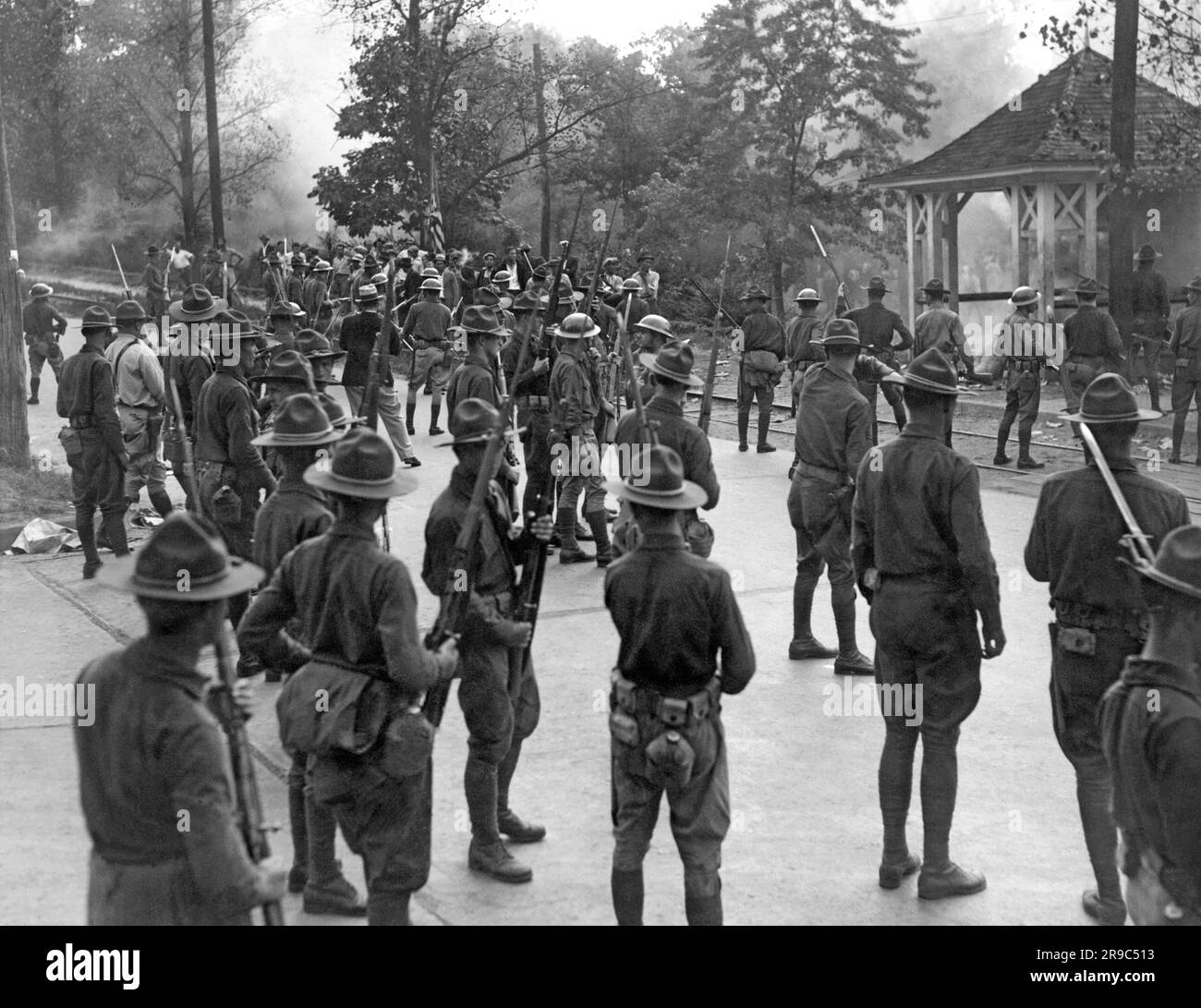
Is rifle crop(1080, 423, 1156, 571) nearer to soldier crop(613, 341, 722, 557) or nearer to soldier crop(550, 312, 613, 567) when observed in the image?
soldier crop(613, 341, 722, 557)

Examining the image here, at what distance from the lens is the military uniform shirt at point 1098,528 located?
5.39 m

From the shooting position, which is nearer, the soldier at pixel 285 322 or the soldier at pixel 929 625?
the soldier at pixel 929 625

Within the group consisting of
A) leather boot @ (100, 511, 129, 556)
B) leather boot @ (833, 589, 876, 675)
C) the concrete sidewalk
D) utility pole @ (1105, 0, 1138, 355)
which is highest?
utility pole @ (1105, 0, 1138, 355)

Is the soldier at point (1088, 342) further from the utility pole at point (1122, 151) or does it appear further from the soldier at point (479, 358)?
the soldier at point (479, 358)

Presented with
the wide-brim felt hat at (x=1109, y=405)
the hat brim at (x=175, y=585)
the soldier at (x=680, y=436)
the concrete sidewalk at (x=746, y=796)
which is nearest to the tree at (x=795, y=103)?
the concrete sidewalk at (x=746, y=796)

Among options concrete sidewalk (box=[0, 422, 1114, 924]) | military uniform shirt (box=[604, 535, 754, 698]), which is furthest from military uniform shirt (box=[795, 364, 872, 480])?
military uniform shirt (box=[604, 535, 754, 698])

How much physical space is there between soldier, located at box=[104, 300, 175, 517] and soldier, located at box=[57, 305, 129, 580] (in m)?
0.80

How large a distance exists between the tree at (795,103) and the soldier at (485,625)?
25.2 meters

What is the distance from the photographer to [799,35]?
31375 millimetres

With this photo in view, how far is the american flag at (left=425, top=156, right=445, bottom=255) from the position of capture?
3016cm

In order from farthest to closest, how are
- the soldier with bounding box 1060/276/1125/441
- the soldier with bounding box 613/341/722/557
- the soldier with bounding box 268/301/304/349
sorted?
Result: the soldier with bounding box 1060/276/1125/441, the soldier with bounding box 268/301/304/349, the soldier with bounding box 613/341/722/557

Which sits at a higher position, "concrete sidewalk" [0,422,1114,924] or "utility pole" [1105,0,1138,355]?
"utility pole" [1105,0,1138,355]

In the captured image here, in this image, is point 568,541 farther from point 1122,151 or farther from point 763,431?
point 1122,151
